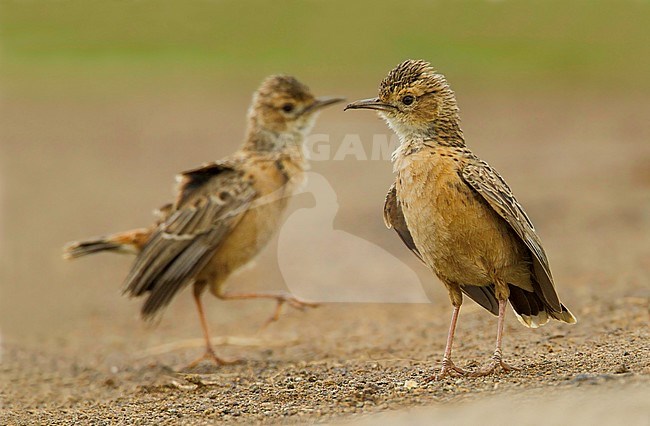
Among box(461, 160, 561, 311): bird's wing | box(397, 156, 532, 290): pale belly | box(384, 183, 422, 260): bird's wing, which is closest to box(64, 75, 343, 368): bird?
box(384, 183, 422, 260): bird's wing

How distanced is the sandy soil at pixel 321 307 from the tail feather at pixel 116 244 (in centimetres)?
119

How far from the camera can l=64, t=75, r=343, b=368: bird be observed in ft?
31.4

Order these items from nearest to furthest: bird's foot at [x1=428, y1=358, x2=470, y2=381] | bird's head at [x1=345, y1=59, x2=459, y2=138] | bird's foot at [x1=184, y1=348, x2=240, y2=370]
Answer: bird's foot at [x1=428, y1=358, x2=470, y2=381], bird's head at [x1=345, y1=59, x2=459, y2=138], bird's foot at [x1=184, y1=348, x2=240, y2=370]

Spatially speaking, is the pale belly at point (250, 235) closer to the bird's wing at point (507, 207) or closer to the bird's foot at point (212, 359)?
the bird's foot at point (212, 359)

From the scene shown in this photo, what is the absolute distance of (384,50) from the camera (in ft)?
87.5

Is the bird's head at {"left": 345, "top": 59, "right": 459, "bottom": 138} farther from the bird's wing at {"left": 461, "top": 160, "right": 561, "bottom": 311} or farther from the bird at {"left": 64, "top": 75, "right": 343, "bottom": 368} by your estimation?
the bird at {"left": 64, "top": 75, "right": 343, "bottom": 368}

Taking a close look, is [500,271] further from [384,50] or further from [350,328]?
[384,50]

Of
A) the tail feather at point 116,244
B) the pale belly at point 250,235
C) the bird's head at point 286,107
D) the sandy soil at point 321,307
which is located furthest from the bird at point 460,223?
the tail feather at point 116,244

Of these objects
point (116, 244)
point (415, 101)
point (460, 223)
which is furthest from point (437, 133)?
point (116, 244)

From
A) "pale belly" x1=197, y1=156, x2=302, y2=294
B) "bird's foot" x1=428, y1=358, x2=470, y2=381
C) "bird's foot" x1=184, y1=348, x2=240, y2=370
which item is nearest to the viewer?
"bird's foot" x1=428, y1=358, x2=470, y2=381

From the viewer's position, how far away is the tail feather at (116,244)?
10.1 metres

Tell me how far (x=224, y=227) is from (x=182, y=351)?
1793 millimetres

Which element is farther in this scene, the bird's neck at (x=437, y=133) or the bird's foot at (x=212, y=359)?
the bird's foot at (x=212, y=359)

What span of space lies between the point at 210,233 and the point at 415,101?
310cm
